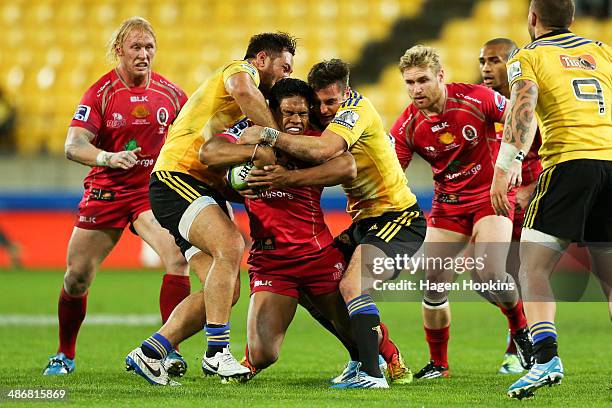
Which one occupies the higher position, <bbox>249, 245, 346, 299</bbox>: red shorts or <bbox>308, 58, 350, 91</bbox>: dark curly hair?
<bbox>308, 58, 350, 91</bbox>: dark curly hair

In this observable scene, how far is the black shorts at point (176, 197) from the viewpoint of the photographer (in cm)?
648

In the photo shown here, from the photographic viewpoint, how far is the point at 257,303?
21.9ft

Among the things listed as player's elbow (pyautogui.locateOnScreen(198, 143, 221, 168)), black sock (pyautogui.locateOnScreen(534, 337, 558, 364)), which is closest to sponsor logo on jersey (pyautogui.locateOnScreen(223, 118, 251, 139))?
player's elbow (pyautogui.locateOnScreen(198, 143, 221, 168))

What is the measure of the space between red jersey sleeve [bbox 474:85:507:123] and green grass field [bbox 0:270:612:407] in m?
1.86

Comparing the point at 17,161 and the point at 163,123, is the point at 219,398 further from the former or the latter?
the point at 17,161

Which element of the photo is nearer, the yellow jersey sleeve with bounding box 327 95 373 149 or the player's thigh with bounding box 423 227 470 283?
the yellow jersey sleeve with bounding box 327 95 373 149

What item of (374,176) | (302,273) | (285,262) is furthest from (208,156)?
(374,176)

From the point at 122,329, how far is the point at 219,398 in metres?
4.55

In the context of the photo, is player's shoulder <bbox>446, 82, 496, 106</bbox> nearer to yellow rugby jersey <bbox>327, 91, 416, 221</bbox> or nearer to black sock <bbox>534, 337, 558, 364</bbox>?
yellow rugby jersey <bbox>327, 91, 416, 221</bbox>

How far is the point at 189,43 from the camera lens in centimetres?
2003

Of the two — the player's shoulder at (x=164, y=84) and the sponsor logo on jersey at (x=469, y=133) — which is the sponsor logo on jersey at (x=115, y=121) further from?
the sponsor logo on jersey at (x=469, y=133)

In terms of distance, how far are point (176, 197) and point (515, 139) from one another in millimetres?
2176

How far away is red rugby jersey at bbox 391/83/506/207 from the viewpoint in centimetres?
742

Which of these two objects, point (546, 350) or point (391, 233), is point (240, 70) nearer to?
point (391, 233)
